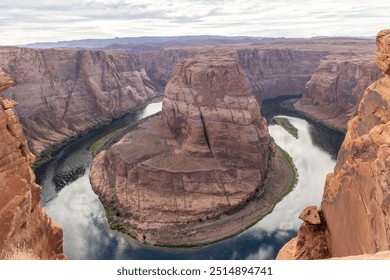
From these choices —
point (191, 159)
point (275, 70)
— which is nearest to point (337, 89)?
point (275, 70)

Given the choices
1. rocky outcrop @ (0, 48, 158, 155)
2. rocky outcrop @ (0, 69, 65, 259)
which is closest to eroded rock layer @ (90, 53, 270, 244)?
rocky outcrop @ (0, 69, 65, 259)

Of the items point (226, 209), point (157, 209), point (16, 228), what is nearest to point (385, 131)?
point (16, 228)

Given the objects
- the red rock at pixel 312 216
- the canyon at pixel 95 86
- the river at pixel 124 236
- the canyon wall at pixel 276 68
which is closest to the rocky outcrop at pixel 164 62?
the canyon at pixel 95 86

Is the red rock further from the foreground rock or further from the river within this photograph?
the foreground rock

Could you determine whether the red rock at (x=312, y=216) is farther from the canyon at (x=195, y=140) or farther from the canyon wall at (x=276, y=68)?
→ the canyon wall at (x=276, y=68)

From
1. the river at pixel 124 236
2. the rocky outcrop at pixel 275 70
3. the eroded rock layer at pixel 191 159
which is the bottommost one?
the river at pixel 124 236

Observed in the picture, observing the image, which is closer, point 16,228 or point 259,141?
point 16,228

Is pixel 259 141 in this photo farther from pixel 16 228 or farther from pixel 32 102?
pixel 32 102
